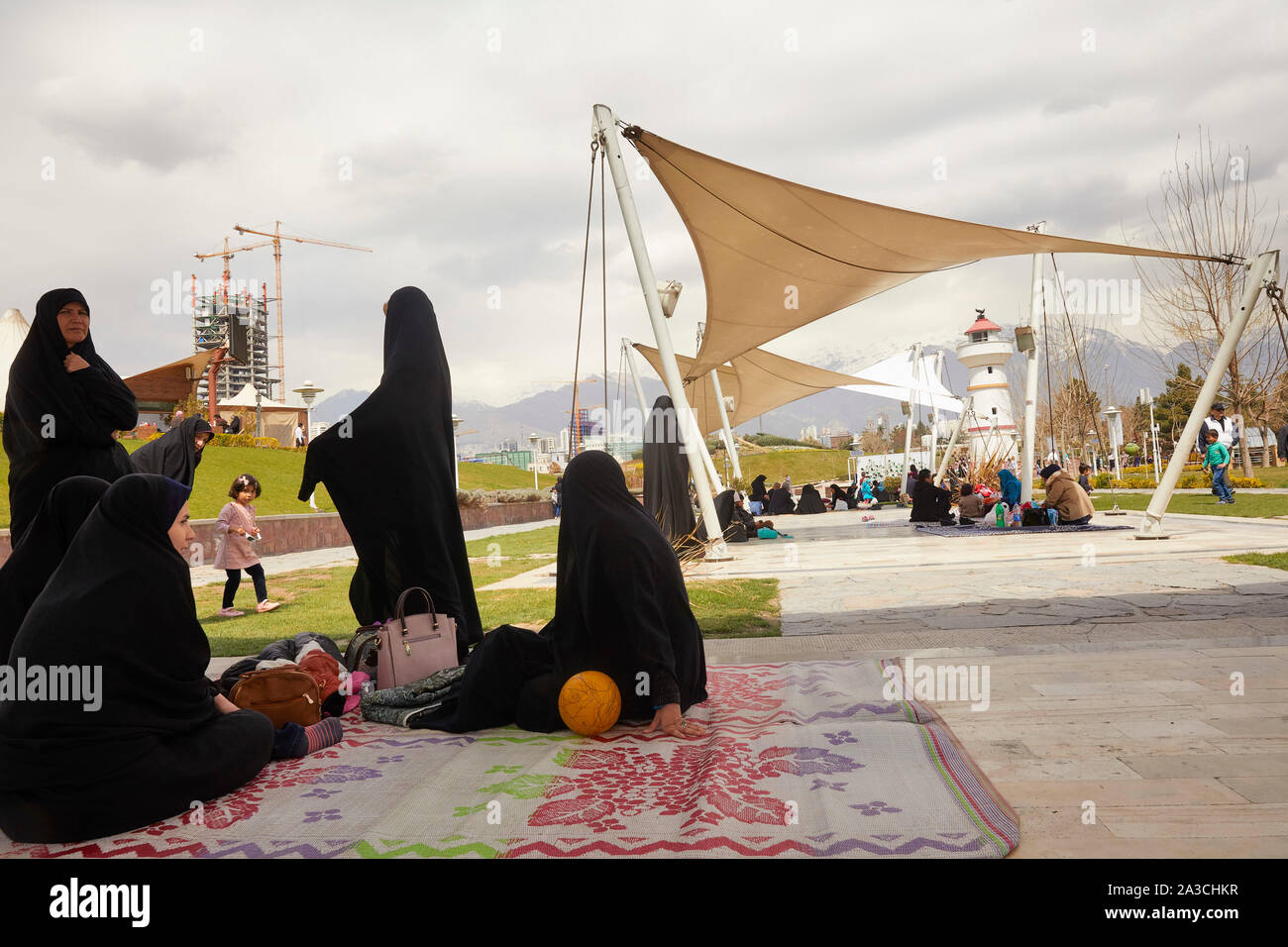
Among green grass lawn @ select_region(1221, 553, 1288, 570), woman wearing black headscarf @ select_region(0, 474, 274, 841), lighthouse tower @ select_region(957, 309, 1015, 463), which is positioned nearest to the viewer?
woman wearing black headscarf @ select_region(0, 474, 274, 841)

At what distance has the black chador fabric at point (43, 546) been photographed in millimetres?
3244

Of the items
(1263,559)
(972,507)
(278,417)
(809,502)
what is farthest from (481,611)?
(278,417)

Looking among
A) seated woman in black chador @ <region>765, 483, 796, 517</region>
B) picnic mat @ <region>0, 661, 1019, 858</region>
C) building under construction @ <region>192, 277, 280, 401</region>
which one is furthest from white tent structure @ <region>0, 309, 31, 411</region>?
building under construction @ <region>192, 277, 280, 401</region>

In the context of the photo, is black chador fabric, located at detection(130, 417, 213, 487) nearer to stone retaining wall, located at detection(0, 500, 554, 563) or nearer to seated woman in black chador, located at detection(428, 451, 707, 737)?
seated woman in black chador, located at detection(428, 451, 707, 737)

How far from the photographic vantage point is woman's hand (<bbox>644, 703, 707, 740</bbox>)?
3.29m

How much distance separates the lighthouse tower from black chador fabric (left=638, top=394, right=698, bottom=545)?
43.2 ft

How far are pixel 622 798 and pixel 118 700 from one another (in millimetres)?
1506

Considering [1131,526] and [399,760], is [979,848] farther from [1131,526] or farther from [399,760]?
[1131,526]

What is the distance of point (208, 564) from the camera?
13016 mm

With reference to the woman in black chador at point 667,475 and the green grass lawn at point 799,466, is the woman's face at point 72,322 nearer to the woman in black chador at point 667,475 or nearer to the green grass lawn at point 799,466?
the woman in black chador at point 667,475

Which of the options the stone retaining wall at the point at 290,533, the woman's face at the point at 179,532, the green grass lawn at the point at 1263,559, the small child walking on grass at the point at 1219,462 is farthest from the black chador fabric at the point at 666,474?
the small child walking on grass at the point at 1219,462

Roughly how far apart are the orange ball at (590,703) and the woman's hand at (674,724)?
0.16 m
